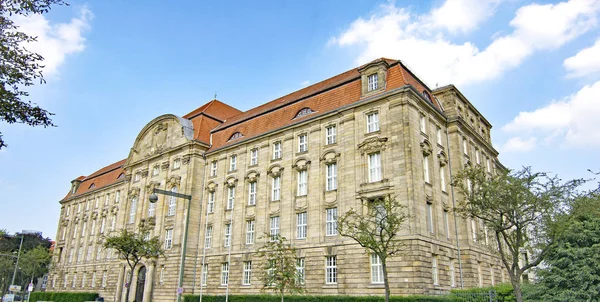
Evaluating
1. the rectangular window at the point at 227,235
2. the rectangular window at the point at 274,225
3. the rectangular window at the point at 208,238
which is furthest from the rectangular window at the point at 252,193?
the rectangular window at the point at 208,238

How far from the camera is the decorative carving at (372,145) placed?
28188mm

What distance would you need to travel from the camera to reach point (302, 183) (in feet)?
107

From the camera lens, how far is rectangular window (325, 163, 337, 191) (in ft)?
99.7

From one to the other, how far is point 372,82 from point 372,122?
121 inches

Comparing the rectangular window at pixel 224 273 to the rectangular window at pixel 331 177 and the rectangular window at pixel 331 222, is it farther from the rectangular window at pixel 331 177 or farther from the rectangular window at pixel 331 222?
the rectangular window at pixel 331 177

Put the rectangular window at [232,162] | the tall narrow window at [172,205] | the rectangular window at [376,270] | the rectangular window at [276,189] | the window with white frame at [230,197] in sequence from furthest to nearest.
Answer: the tall narrow window at [172,205] < the rectangular window at [232,162] < the window with white frame at [230,197] < the rectangular window at [276,189] < the rectangular window at [376,270]

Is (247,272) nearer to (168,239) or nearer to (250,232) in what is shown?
(250,232)

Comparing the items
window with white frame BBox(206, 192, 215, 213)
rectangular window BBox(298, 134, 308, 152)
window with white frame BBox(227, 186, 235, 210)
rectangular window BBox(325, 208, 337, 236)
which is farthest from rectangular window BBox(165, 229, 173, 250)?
rectangular window BBox(325, 208, 337, 236)

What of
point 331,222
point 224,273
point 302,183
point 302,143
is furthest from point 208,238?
point 331,222

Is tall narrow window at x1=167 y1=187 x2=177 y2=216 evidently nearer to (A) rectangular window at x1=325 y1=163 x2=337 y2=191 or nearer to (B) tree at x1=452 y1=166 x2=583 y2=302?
(A) rectangular window at x1=325 y1=163 x2=337 y2=191

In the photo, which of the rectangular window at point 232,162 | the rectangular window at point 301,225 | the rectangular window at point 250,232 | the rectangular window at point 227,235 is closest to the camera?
the rectangular window at point 301,225

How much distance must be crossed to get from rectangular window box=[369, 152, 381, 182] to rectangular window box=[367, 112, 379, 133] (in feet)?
5.95

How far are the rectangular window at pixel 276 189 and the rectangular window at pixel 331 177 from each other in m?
4.85

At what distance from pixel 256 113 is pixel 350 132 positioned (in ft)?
41.3
